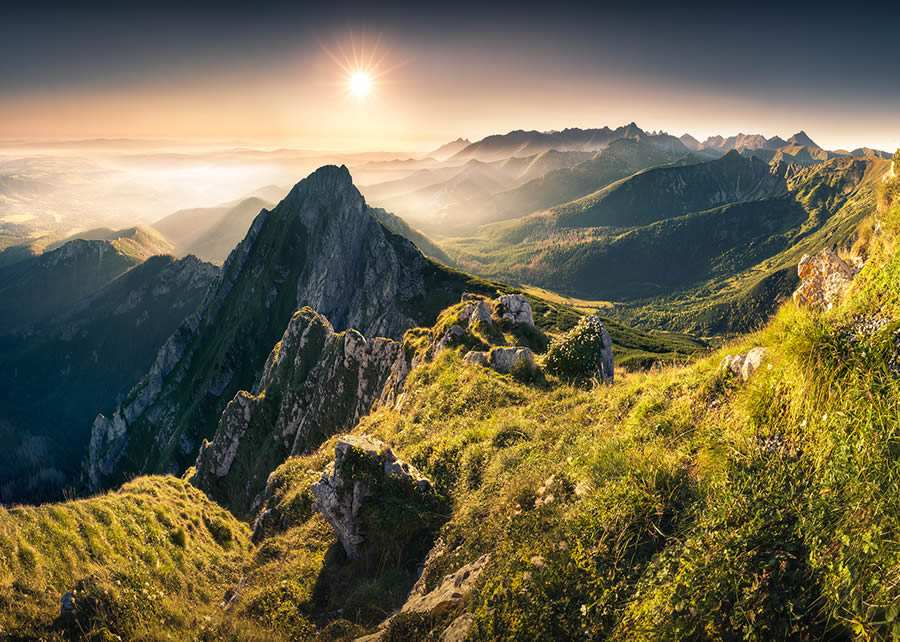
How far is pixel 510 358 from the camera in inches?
830

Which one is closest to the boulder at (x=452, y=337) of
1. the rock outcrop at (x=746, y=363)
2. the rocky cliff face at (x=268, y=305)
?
the rock outcrop at (x=746, y=363)

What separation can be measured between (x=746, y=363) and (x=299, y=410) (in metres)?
52.4

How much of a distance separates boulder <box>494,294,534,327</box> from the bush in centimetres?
1233

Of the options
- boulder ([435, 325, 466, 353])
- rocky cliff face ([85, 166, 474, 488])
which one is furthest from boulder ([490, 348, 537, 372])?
rocky cliff face ([85, 166, 474, 488])

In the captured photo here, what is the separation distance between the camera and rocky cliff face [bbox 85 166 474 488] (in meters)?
108

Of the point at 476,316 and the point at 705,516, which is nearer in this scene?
the point at 705,516

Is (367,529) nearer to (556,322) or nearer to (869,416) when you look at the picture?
(869,416)

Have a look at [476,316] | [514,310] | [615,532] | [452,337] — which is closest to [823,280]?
[615,532]

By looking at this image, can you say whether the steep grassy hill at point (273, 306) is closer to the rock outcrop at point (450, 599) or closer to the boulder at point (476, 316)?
the boulder at point (476, 316)

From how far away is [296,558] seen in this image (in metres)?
13.0

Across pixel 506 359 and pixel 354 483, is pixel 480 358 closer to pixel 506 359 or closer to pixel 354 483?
pixel 506 359

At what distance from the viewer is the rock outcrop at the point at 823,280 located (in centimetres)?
1095

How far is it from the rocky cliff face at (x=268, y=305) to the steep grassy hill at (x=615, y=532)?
266 feet

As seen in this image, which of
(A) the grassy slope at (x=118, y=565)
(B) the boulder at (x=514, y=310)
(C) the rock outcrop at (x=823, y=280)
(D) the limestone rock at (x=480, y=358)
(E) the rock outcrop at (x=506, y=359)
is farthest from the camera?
(B) the boulder at (x=514, y=310)
